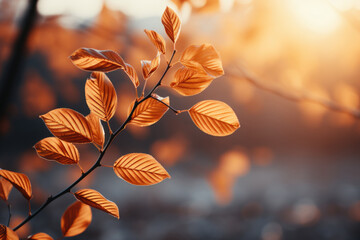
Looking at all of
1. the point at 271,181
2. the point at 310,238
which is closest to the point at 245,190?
the point at 271,181

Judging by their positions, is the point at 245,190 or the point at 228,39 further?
the point at 245,190

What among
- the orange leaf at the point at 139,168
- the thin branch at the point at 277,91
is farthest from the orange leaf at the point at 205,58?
the thin branch at the point at 277,91

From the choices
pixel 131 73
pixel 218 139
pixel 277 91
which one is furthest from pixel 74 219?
pixel 218 139

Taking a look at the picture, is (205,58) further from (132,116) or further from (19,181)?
(19,181)

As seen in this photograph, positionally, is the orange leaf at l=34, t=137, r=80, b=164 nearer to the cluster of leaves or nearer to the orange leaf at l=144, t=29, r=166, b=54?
the cluster of leaves

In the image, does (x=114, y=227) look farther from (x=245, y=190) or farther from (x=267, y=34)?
(x=267, y=34)

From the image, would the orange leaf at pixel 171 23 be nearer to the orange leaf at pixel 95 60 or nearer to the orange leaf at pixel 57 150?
the orange leaf at pixel 95 60
